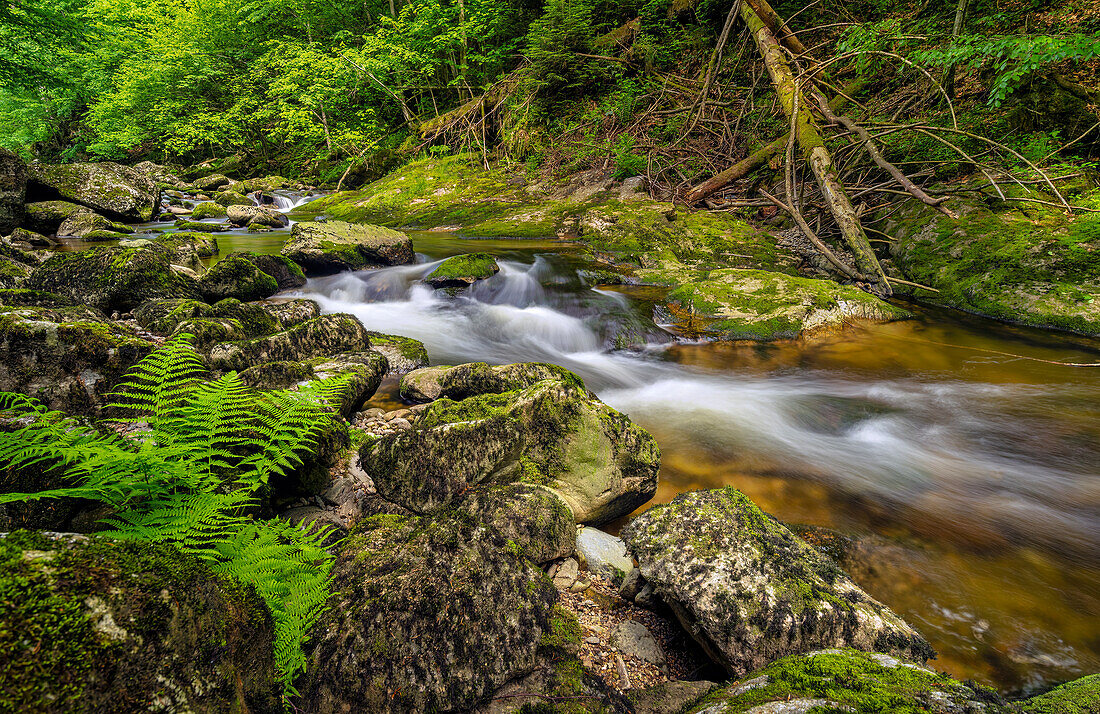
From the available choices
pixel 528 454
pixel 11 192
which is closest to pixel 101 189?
pixel 11 192

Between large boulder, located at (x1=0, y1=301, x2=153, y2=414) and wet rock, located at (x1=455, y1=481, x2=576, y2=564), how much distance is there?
284 centimetres

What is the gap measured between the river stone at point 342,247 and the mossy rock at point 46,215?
6311 millimetres

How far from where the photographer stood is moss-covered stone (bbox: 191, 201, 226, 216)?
48.7ft

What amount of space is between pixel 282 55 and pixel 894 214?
27443 millimetres

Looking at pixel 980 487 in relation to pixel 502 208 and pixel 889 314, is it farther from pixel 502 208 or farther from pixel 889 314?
pixel 502 208

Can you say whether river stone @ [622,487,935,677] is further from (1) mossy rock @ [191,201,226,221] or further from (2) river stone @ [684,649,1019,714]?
(1) mossy rock @ [191,201,226,221]

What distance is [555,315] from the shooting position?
7.91 m

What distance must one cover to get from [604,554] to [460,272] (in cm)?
708

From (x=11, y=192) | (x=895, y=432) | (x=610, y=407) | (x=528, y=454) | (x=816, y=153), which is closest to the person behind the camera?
(x=528, y=454)

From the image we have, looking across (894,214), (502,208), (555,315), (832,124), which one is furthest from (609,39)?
(555,315)

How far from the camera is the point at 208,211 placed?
15.5 meters

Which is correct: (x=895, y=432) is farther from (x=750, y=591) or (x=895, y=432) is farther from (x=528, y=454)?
(x=528, y=454)

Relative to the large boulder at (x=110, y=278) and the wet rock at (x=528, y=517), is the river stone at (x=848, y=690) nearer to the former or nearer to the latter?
the wet rock at (x=528, y=517)

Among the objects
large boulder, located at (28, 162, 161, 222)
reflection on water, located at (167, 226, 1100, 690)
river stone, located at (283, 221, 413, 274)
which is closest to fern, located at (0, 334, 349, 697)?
reflection on water, located at (167, 226, 1100, 690)
